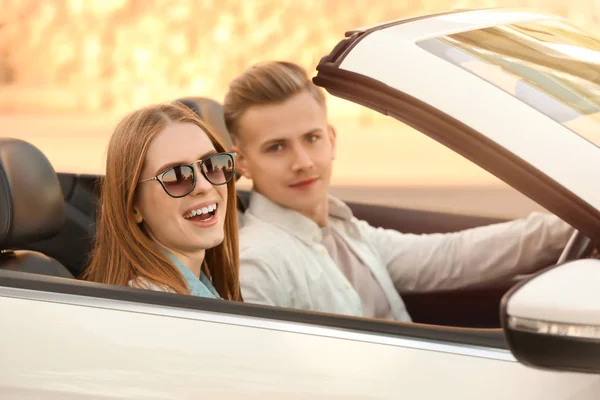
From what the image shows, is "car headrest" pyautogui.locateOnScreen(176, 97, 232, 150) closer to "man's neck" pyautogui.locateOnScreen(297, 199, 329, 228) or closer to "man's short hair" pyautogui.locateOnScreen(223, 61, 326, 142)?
"man's short hair" pyautogui.locateOnScreen(223, 61, 326, 142)

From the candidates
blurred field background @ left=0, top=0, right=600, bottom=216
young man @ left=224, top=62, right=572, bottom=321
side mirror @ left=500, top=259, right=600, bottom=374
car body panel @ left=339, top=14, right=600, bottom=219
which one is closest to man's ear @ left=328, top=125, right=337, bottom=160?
young man @ left=224, top=62, right=572, bottom=321

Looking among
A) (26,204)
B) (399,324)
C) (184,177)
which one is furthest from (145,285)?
(399,324)

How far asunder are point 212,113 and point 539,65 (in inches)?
46.6

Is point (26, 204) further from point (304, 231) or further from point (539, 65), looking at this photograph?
point (539, 65)

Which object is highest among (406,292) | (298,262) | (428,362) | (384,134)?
(428,362)

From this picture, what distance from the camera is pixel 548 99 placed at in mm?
1502

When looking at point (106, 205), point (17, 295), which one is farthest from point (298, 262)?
point (17, 295)

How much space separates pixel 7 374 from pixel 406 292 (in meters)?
1.29

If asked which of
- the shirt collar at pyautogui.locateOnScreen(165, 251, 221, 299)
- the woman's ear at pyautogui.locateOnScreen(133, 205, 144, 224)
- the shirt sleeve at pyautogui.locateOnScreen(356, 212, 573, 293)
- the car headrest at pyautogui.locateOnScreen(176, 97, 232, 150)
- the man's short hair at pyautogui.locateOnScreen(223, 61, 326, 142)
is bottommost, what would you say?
the shirt sleeve at pyautogui.locateOnScreen(356, 212, 573, 293)

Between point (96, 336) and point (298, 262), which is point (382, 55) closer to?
point (96, 336)

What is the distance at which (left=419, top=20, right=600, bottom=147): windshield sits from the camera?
1.49 m

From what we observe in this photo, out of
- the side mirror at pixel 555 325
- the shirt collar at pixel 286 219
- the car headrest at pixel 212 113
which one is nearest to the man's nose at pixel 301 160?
the shirt collar at pixel 286 219

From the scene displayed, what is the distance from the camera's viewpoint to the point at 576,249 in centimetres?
211

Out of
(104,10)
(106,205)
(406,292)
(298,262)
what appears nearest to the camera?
(106,205)
